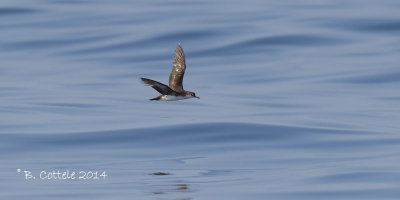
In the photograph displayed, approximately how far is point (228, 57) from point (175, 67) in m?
24.2

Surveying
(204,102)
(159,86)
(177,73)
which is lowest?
(159,86)

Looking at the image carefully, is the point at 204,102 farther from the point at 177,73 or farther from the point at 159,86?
the point at 159,86

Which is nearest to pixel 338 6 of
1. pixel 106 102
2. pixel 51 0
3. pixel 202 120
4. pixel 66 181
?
pixel 51 0

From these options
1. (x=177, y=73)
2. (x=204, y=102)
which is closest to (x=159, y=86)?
(x=177, y=73)

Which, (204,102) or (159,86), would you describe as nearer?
(159,86)

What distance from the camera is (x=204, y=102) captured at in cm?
3569

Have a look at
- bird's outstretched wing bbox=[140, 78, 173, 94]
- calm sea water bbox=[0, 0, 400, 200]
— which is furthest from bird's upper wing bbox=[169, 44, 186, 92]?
calm sea water bbox=[0, 0, 400, 200]

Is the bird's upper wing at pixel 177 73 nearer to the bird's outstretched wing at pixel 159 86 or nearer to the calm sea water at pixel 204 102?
the bird's outstretched wing at pixel 159 86

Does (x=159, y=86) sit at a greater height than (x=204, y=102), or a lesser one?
lesser

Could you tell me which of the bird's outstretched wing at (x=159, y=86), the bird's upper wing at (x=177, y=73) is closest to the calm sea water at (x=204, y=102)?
the bird's upper wing at (x=177, y=73)

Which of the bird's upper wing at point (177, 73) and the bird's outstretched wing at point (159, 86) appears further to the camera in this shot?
the bird's upper wing at point (177, 73)

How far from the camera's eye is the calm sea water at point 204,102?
78.1 ft

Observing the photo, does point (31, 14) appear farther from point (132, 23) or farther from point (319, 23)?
point (319, 23)

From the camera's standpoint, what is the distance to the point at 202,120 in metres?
30.8
